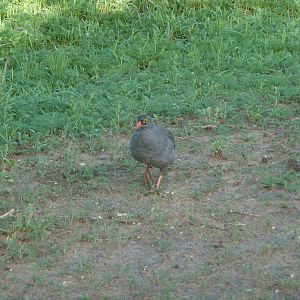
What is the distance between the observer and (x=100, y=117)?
8367 mm

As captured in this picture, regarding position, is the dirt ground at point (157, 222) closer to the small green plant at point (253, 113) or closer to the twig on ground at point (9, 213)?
the twig on ground at point (9, 213)

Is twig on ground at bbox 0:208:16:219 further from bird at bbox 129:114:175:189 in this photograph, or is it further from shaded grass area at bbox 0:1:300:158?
shaded grass area at bbox 0:1:300:158

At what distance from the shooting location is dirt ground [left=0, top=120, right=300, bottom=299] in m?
5.41

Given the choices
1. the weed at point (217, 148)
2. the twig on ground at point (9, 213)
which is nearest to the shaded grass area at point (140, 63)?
the weed at point (217, 148)

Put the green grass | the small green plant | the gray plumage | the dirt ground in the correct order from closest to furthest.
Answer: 1. the dirt ground
2. the green grass
3. the gray plumage
4. the small green plant

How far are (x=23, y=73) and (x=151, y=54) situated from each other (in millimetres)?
1574

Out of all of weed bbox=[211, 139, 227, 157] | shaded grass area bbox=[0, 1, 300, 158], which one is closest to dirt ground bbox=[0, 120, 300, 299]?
weed bbox=[211, 139, 227, 157]

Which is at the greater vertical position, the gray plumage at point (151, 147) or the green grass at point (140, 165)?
the gray plumage at point (151, 147)

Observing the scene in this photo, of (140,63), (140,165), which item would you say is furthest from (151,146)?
(140,63)

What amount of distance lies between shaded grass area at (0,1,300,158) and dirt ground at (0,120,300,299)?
1.52 ft

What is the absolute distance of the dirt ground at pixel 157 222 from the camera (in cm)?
A: 541

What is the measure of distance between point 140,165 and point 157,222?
1252 millimetres

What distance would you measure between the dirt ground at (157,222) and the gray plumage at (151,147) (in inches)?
10.3

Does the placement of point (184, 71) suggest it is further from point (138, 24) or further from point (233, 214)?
point (233, 214)
